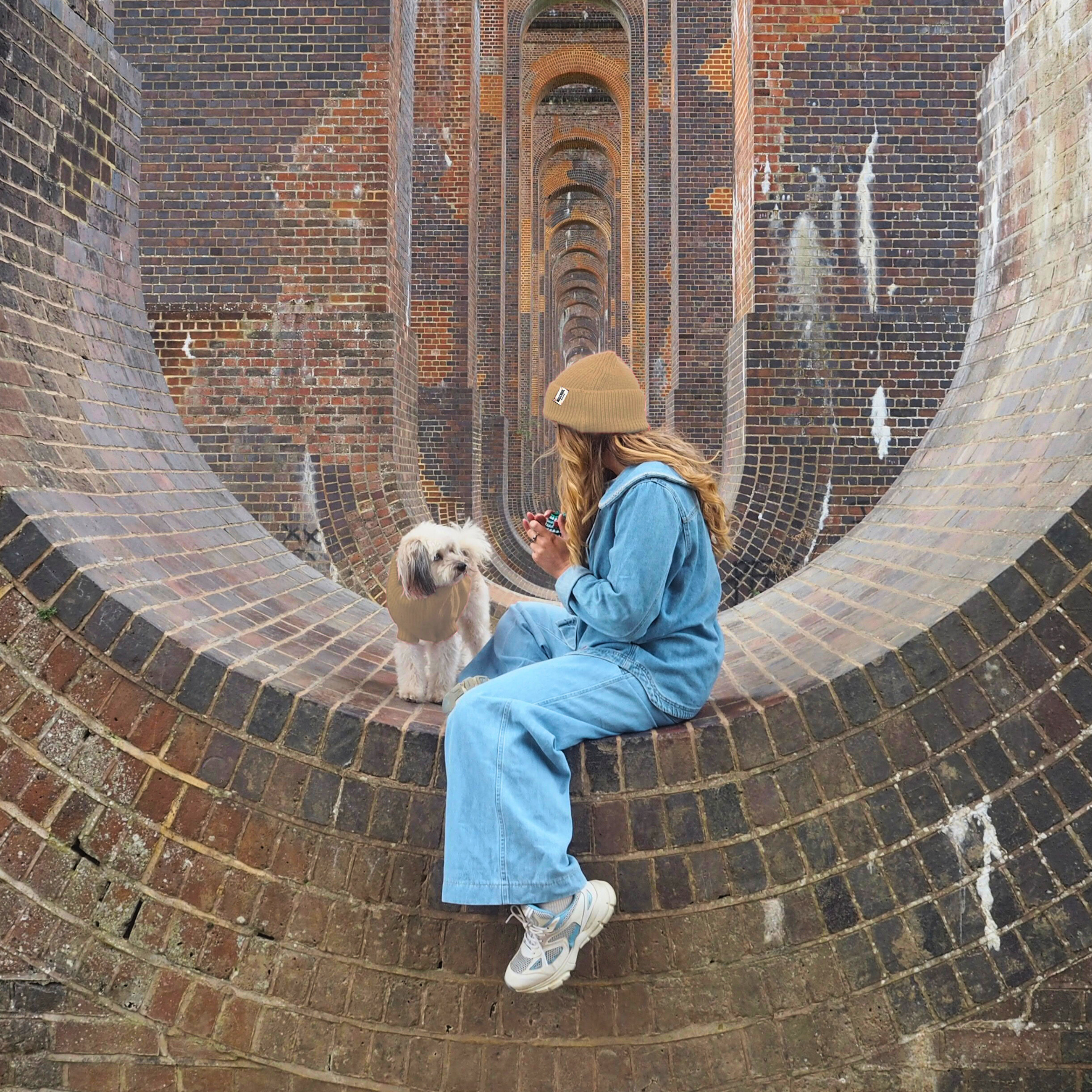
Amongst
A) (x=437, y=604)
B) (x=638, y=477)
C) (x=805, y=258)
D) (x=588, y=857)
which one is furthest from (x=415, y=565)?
(x=805, y=258)

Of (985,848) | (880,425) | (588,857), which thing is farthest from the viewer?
(880,425)

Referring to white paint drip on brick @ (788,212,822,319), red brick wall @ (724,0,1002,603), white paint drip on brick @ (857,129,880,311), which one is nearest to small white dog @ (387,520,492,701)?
red brick wall @ (724,0,1002,603)

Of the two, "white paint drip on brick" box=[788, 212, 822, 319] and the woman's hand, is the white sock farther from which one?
"white paint drip on brick" box=[788, 212, 822, 319]

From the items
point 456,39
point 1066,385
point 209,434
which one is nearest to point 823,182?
point 209,434

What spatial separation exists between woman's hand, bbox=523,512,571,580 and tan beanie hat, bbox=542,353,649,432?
0.28 metres

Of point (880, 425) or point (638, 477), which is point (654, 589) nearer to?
point (638, 477)

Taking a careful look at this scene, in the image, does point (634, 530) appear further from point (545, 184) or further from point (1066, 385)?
point (545, 184)

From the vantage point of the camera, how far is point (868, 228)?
28.2 feet

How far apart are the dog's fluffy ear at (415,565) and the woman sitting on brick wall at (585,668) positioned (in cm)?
36

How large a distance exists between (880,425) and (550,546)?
6.33 m

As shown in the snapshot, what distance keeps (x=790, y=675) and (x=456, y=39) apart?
46.6 feet

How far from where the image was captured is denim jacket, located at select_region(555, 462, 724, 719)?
2.68 meters

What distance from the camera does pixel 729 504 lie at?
8.61m

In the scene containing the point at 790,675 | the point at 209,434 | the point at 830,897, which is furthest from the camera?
the point at 209,434
